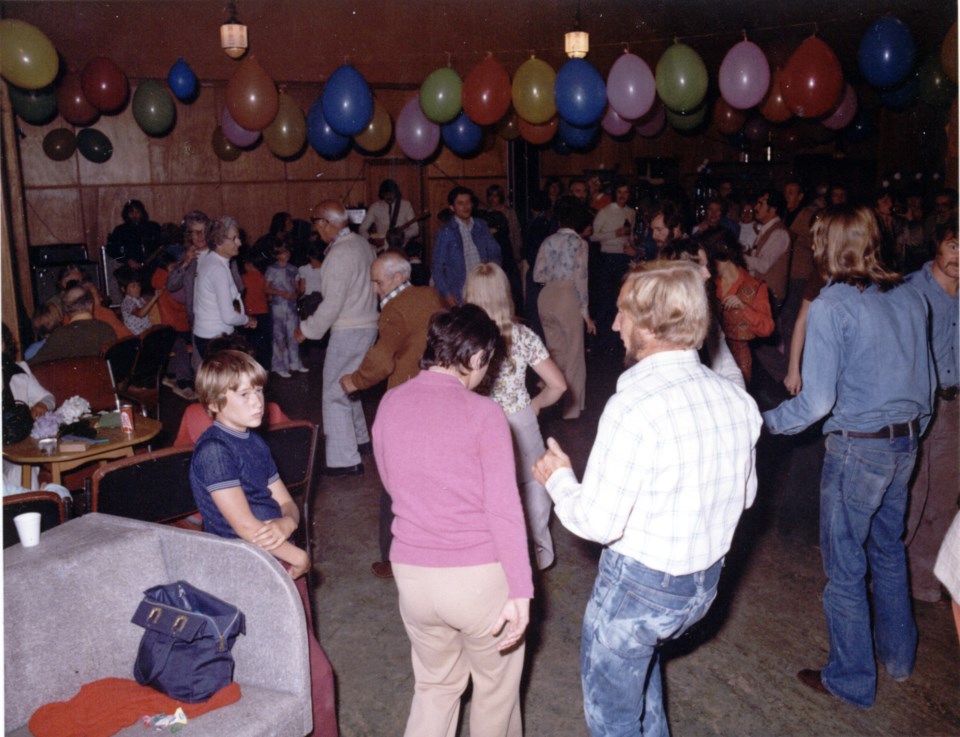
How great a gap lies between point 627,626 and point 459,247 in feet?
15.5

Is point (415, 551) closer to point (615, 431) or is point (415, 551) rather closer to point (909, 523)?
point (615, 431)

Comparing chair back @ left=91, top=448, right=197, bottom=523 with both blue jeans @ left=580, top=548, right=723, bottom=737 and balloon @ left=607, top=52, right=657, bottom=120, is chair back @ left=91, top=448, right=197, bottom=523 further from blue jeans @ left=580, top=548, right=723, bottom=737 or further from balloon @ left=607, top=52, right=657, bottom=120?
balloon @ left=607, top=52, right=657, bottom=120

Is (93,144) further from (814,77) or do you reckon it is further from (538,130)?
(814,77)

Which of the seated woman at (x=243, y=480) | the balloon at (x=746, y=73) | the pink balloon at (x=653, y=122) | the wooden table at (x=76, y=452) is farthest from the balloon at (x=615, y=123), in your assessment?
the seated woman at (x=243, y=480)

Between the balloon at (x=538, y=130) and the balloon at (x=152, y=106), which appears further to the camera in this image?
the balloon at (x=152, y=106)

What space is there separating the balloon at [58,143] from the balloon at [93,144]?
11 centimetres

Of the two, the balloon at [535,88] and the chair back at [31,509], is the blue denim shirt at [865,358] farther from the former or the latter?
the balloon at [535,88]

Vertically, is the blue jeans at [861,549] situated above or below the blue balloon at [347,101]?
below

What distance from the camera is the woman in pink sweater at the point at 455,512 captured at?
6.47 ft

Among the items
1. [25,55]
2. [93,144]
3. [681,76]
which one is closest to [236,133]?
[93,144]

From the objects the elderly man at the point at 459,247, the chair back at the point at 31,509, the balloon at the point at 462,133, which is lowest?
the chair back at the point at 31,509

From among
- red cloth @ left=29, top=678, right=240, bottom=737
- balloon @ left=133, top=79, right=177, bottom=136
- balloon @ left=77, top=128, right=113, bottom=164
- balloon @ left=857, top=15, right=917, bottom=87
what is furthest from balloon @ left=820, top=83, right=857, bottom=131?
red cloth @ left=29, top=678, right=240, bottom=737

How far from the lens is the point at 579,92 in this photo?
7.24 metres

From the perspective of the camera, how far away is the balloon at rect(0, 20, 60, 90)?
686cm
